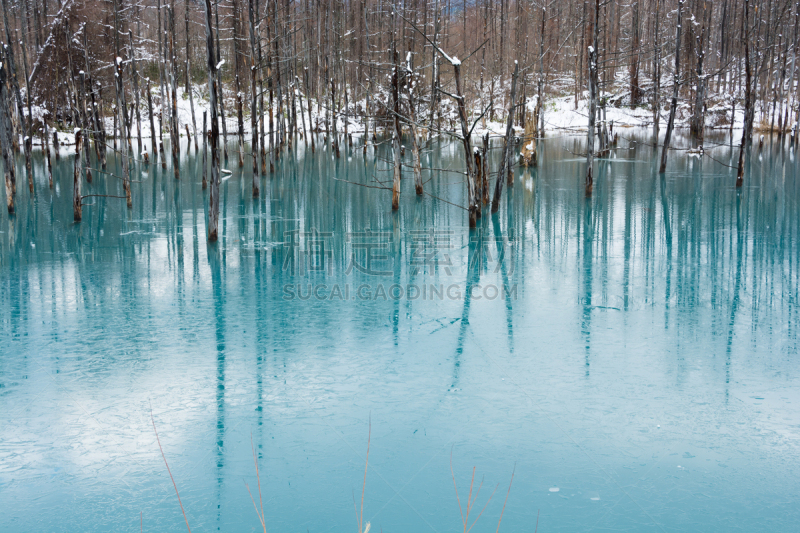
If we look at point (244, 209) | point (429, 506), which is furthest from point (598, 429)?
point (244, 209)

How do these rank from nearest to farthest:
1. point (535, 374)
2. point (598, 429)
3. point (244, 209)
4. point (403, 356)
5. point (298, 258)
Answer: point (598, 429)
point (535, 374)
point (403, 356)
point (298, 258)
point (244, 209)

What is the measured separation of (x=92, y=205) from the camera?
2000cm

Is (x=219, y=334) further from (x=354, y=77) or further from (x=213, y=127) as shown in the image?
(x=354, y=77)

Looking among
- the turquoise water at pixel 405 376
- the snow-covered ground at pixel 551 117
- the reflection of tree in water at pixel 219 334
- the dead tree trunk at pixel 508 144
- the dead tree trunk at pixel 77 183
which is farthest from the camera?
the snow-covered ground at pixel 551 117

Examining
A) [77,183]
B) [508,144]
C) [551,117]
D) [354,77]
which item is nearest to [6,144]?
[77,183]

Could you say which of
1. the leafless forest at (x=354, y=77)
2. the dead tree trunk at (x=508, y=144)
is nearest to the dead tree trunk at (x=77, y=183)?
the leafless forest at (x=354, y=77)

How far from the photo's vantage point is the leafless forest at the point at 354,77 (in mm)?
19812

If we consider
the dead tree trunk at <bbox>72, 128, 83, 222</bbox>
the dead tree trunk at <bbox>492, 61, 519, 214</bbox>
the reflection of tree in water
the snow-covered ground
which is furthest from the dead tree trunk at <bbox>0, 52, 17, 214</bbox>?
the snow-covered ground

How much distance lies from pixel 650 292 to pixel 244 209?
11.9m

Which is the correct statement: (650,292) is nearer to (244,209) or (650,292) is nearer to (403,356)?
(403,356)

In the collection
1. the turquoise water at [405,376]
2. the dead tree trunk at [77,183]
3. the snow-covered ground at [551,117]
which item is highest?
the snow-covered ground at [551,117]

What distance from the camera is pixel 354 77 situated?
4403 cm

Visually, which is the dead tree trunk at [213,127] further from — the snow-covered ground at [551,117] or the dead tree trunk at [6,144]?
the snow-covered ground at [551,117]

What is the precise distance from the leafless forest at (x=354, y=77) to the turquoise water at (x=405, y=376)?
278cm
